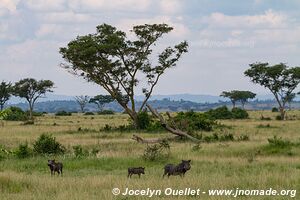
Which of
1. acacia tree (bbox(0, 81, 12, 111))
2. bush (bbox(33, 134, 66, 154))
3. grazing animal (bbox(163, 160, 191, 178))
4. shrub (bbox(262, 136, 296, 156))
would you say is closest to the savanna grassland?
shrub (bbox(262, 136, 296, 156))

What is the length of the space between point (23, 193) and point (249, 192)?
204 inches

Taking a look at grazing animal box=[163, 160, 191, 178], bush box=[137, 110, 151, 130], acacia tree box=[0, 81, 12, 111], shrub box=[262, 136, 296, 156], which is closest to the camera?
grazing animal box=[163, 160, 191, 178]

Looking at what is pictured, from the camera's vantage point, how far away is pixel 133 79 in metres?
43.6

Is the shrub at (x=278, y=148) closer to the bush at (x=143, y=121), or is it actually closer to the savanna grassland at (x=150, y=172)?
the savanna grassland at (x=150, y=172)

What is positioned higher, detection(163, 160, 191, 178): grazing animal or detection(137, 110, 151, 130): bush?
detection(137, 110, 151, 130): bush

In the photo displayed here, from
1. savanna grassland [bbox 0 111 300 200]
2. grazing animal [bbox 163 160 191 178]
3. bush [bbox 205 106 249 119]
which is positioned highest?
bush [bbox 205 106 249 119]

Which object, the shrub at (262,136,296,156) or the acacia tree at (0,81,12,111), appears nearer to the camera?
the shrub at (262,136,296,156)

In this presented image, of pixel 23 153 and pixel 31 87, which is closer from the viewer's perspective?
pixel 23 153

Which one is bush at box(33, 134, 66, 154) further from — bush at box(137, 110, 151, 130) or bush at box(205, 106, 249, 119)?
bush at box(205, 106, 249, 119)

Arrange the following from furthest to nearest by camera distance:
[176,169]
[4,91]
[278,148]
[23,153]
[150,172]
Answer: [4,91]
[278,148]
[23,153]
[150,172]
[176,169]

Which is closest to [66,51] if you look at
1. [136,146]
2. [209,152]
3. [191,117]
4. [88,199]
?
[191,117]

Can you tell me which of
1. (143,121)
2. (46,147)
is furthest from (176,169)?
(143,121)

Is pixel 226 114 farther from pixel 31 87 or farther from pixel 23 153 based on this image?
pixel 23 153

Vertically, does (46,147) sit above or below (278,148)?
above
